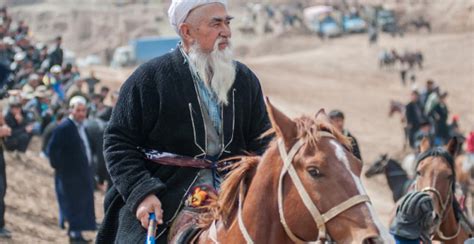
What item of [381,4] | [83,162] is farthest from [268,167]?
[381,4]

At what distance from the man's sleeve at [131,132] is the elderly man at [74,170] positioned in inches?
378

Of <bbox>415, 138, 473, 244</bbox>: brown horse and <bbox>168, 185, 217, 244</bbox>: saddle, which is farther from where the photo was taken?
<bbox>415, 138, 473, 244</bbox>: brown horse

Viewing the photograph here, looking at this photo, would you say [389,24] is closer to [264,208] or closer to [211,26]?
[211,26]

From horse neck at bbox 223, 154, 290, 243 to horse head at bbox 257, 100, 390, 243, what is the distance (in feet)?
0.11

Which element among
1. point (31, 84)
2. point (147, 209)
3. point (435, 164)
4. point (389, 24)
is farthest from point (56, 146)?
point (389, 24)

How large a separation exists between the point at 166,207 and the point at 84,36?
76558 millimetres

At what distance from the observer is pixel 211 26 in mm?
5664

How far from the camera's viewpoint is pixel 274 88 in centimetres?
4216

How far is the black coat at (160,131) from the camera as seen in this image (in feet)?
18.4

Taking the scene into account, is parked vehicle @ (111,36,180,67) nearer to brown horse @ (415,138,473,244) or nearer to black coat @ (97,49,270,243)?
brown horse @ (415,138,473,244)

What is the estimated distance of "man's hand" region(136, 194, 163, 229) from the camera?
215 inches

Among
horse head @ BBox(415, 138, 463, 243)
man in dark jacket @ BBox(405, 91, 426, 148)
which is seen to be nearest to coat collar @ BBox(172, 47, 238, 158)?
horse head @ BBox(415, 138, 463, 243)

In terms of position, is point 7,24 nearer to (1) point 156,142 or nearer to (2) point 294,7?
(1) point 156,142

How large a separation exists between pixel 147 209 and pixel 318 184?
114 cm
